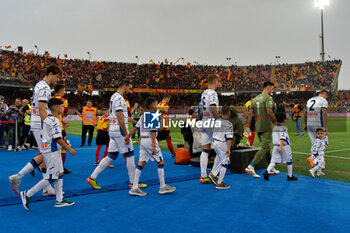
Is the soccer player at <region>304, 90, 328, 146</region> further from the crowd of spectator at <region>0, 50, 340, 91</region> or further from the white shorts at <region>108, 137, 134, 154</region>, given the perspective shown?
the crowd of spectator at <region>0, 50, 340, 91</region>

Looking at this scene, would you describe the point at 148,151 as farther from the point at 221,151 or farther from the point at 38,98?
the point at 38,98

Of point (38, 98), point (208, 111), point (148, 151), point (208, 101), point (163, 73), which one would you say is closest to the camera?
point (38, 98)

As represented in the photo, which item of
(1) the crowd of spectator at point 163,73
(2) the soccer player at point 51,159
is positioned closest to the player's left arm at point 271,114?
(2) the soccer player at point 51,159

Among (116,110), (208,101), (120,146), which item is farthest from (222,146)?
(116,110)

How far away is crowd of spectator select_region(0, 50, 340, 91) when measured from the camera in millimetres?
45688

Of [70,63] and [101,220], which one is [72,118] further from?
[101,220]

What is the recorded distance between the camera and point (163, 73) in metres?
60.7

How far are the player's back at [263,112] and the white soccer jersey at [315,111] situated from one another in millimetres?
1335

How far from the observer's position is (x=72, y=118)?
4031cm

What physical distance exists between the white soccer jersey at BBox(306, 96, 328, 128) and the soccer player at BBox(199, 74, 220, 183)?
2865mm

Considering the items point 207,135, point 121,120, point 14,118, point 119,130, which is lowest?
point 207,135

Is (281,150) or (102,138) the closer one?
(281,150)

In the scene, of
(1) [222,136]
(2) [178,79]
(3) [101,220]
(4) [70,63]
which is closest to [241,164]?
(1) [222,136]

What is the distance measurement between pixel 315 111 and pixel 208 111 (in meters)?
3.04
